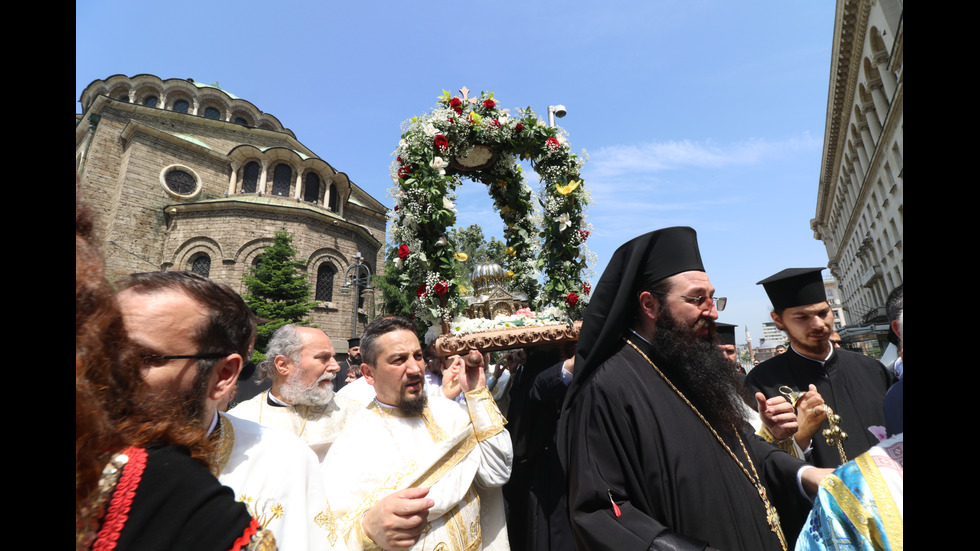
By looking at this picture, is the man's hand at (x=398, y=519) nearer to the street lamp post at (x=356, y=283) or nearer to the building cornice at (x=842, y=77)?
the street lamp post at (x=356, y=283)

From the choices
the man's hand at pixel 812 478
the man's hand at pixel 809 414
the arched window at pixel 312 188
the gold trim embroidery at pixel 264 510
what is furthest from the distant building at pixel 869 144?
the arched window at pixel 312 188

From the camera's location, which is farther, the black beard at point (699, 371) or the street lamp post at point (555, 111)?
the street lamp post at point (555, 111)

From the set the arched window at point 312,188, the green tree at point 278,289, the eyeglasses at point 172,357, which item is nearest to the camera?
the eyeglasses at point 172,357

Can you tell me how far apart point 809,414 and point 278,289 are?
2059 cm

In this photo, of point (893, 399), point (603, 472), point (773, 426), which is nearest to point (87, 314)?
point (603, 472)

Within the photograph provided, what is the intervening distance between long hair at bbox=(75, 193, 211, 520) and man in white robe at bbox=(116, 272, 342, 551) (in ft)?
0.53

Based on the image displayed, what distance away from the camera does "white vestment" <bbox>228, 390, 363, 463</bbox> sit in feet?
11.4

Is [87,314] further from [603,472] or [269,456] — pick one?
[603,472]

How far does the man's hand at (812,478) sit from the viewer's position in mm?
1913

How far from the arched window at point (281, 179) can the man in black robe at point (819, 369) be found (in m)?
26.4

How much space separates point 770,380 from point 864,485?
2.95m

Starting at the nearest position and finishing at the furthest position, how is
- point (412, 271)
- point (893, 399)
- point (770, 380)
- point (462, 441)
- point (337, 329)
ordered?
1. point (893, 399)
2. point (462, 441)
3. point (770, 380)
4. point (412, 271)
5. point (337, 329)

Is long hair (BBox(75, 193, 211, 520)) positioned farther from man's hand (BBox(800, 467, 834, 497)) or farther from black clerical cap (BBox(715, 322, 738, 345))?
black clerical cap (BBox(715, 322, 738, 345))

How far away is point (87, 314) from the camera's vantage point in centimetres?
98
